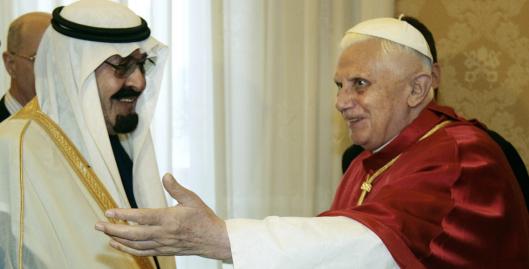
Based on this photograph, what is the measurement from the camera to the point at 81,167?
2.41 meters

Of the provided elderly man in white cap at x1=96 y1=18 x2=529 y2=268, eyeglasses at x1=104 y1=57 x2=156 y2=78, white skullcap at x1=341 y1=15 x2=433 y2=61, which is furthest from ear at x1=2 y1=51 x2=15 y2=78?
white skullcap at x1=341 y1=15 x2=433 y2=61

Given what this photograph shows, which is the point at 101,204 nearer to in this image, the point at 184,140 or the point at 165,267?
the point at 165,267

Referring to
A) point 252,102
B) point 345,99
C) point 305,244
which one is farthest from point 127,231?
point 252,102

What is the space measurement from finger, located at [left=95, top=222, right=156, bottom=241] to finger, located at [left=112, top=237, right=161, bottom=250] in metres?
0.02

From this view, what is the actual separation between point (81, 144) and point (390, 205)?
1.05 m

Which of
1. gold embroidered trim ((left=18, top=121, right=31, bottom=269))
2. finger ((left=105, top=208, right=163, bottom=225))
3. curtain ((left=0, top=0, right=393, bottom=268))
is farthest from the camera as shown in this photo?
curtain ((left=0, top=0, right=393, bottom=268))

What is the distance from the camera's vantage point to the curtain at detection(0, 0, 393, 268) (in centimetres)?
394

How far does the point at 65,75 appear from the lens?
2502 millimetres

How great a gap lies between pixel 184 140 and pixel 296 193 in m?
0.67

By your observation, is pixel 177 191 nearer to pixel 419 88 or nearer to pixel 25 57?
pixel 419 88

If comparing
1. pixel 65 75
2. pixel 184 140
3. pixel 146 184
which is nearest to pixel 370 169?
pixel 146 184

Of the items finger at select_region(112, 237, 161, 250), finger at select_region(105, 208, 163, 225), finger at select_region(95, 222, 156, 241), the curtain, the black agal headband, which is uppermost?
the black agal headband

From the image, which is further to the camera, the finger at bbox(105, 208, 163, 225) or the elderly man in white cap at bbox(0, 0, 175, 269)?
the elderly man in white cap at bbox(0, 0, 175, 269)

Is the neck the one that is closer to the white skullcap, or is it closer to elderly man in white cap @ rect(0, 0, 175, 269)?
elderly man in white cap @ rect(0, 0, 175, 269)
